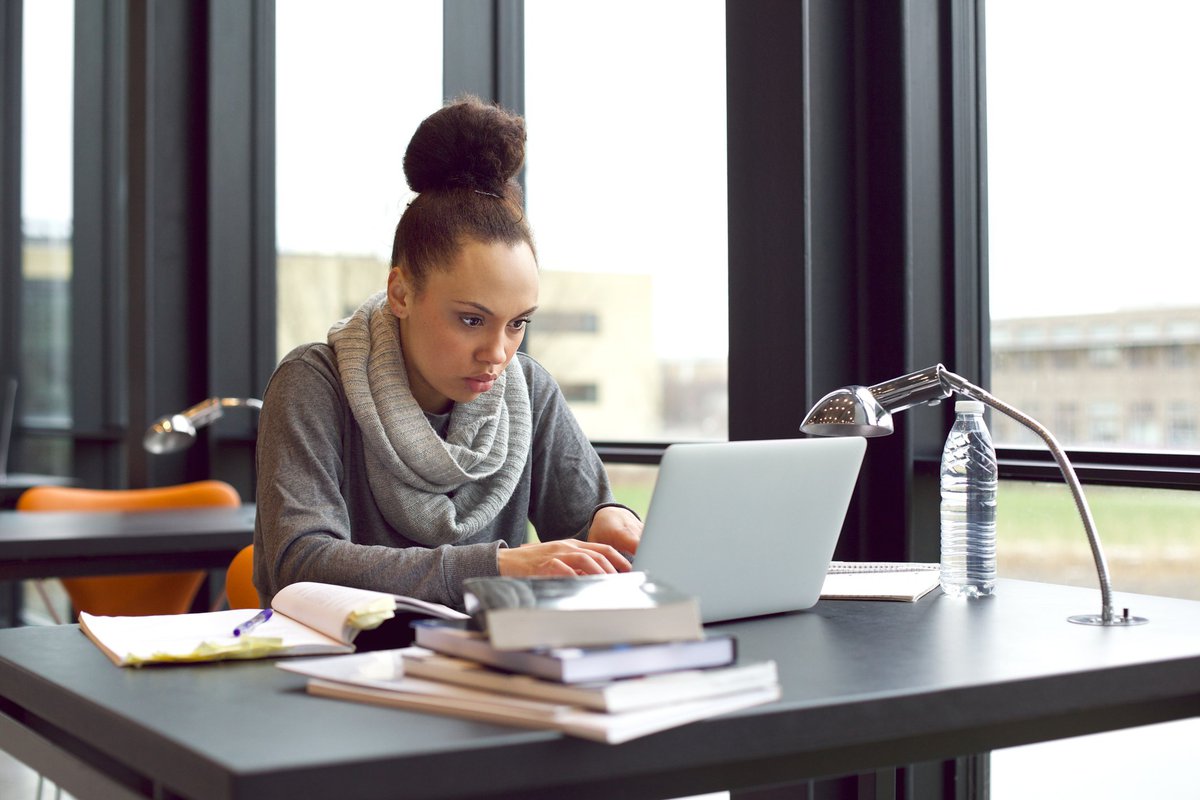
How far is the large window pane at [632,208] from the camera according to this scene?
3.07 m

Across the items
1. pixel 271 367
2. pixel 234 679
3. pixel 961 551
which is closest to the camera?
pixel 234 679

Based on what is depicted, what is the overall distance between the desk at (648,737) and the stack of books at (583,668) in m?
0.02

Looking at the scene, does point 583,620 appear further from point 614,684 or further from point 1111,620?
point 1111,620

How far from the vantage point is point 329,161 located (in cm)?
425

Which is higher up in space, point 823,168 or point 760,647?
point 823,168

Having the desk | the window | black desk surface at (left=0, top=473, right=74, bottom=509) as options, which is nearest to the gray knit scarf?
the desk

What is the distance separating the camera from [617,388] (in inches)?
133

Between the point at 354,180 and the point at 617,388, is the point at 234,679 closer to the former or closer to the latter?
the point at 617,388

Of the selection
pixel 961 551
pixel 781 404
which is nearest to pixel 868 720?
pixel 961 551

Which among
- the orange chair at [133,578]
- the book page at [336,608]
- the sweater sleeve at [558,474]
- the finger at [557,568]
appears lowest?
the orange chair at [133,578]

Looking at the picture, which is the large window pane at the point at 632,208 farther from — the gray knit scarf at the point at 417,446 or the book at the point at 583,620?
the book at the point at 583,620

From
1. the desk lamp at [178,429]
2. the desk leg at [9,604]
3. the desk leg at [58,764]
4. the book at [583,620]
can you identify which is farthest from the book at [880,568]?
the desk leg at [9,604]

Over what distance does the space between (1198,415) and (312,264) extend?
116 inches

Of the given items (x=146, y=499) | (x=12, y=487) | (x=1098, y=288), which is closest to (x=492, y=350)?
(x=1098, y=288)
